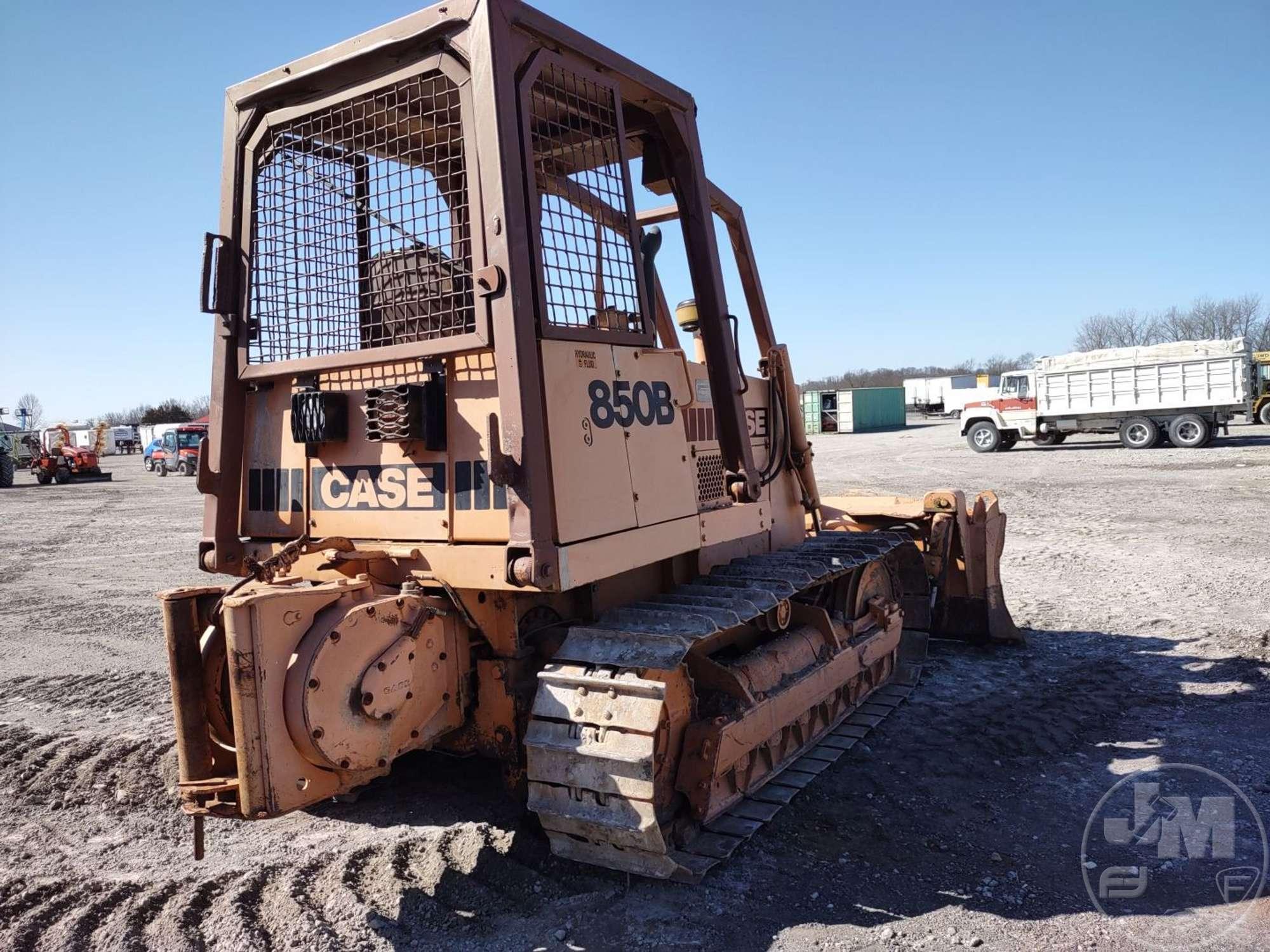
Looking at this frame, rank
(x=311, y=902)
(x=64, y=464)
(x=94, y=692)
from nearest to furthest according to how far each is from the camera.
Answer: (x=311, y=902) → (x=94, y=692) → (x=64, y=464)

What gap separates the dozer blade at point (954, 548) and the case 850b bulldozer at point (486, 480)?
87.7 inches

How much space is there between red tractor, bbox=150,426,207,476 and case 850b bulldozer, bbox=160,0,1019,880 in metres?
37.5

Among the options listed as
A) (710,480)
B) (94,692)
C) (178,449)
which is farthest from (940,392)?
(94,692)

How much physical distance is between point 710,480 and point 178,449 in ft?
133

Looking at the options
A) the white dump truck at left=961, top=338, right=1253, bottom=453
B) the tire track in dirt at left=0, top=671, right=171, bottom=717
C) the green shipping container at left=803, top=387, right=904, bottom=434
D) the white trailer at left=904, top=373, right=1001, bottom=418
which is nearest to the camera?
the tire track in dirt at left=0, top=671, right=171, bottom=717

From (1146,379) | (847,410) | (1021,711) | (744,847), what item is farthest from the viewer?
(847,410)

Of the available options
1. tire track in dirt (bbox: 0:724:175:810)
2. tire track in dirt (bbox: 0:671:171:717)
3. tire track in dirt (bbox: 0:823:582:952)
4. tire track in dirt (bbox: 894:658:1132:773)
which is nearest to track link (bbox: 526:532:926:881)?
tire track in dirt (bbox: 0:823:582:952)

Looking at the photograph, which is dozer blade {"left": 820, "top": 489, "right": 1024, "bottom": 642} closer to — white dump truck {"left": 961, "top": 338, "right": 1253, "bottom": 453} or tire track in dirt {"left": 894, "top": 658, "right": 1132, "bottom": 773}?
tire track in dirt {"left": 894, "top": 658, "right": 1132, "bottom": 773}

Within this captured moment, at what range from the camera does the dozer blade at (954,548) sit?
7.08 m

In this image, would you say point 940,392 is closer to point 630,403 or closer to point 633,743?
point 630,403

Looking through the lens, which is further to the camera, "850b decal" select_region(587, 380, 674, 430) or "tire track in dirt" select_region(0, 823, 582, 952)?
"850b decal" select_region(587, 380, 674, 430)

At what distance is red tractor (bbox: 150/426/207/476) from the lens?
3919cm

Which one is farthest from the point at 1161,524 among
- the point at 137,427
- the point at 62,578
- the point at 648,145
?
the point at 137,427

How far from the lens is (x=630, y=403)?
4.15m
